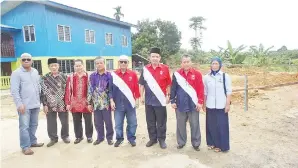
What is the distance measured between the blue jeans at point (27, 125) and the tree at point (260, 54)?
2151 cm

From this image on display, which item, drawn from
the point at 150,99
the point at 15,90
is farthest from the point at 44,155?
the point at 150,99

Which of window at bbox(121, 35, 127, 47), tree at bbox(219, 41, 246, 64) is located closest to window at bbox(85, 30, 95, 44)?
window at bbox(121, 35, 127, 47)

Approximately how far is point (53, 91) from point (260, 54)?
21.9 metres

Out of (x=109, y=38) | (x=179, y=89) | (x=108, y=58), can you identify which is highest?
(x=109, y=38)

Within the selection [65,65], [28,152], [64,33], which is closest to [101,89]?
[28,152]

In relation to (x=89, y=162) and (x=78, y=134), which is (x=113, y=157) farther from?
(x=78, y=134)

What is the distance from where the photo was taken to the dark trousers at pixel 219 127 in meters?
4.16

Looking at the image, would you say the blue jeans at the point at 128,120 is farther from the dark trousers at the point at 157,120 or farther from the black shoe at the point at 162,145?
the black shoe at the point at 162,145

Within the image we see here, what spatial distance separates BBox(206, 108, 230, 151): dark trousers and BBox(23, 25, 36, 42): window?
14516 millimetres

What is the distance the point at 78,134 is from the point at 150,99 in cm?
157

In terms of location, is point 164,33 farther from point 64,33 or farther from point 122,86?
point 122,86

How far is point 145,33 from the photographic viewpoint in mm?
31547

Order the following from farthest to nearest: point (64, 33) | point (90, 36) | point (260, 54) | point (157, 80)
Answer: point (260, 54)
point (90, 36)
point (64, 33)
point (157, 80)

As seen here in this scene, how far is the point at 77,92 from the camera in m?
4.58
